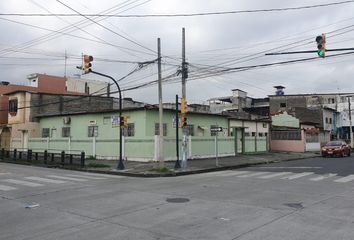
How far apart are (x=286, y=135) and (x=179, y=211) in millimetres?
37150

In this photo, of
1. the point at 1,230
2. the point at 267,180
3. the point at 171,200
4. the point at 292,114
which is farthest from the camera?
the point at 292,114

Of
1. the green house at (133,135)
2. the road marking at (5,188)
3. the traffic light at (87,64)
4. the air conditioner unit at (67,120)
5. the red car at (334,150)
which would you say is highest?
the traffic light at (87,64)

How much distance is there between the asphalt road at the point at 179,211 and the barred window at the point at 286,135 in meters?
29.4

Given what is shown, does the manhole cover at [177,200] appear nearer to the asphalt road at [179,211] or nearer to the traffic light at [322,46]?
the asphalt road at [179,211]

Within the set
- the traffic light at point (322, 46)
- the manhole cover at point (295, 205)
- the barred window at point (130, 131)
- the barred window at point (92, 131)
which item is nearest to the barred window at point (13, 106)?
the barred window at point (92, 131)

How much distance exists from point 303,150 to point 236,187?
104ft

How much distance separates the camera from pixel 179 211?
9.46 m

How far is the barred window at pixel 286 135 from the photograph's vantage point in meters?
43.7

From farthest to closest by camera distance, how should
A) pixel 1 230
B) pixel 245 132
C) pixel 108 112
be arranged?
pixel 245 132, pixel 108 112, pixel 1 230

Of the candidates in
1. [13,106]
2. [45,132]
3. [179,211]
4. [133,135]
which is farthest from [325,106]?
[179,211]

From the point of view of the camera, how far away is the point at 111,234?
23.6 ft

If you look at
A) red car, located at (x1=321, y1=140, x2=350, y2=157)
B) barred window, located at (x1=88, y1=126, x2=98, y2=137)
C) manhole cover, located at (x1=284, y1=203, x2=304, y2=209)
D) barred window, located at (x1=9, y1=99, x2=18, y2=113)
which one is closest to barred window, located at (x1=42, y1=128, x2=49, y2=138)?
barred window, located at (x1=9, y1=99, x2=18, y2=113)

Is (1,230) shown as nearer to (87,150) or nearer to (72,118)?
(87,150)

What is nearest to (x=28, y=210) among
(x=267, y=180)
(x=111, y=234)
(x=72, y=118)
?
(x=111, y=234)
